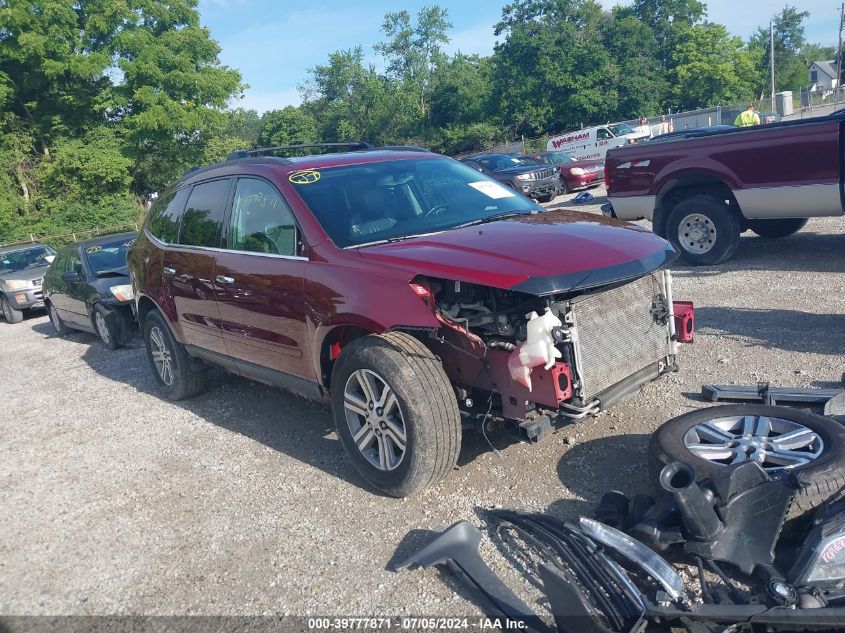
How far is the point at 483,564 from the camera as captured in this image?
3.25 metres

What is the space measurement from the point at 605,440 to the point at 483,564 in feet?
4.93

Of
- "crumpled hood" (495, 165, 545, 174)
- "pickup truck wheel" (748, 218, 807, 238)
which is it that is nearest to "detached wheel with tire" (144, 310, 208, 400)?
"pickup truck wheel" (748, 218, 807, 238)

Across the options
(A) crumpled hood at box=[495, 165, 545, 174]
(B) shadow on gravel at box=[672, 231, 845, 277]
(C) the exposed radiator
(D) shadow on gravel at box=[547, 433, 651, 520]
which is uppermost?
(A) crumpled hood at box=[495, 165, 545, 174]

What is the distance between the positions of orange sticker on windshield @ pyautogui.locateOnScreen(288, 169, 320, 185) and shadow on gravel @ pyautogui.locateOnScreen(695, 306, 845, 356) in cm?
377

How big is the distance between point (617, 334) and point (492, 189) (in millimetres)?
1807

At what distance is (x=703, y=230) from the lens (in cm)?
887

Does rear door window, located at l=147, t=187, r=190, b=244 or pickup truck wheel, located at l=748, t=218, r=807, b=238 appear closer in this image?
rear door window, located at l=147, t=187, r=190, b=244

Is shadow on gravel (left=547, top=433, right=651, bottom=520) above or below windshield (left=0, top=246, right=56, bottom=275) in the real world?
below

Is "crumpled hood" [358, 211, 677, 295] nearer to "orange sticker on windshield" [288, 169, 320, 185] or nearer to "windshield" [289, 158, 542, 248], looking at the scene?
"windshield" [289, 158, 542, 248]

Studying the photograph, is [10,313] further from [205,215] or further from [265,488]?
[265,488]

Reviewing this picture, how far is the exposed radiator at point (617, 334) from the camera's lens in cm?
359

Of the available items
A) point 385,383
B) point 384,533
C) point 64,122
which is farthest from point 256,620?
point 64,122

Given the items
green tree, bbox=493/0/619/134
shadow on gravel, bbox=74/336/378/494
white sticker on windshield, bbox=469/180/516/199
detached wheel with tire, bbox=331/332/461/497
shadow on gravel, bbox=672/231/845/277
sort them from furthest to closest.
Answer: green tree, bbox=493/0/619/134, shadow on gravel, bbox=672/231/845/277, white sticker on windshield, bbox=469/180/516/199, shadow on gravel, bbox=74/336/378/494, detached wheel with tire, bbox=331/332/461/497

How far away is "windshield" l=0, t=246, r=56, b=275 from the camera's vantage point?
15.4 metres
